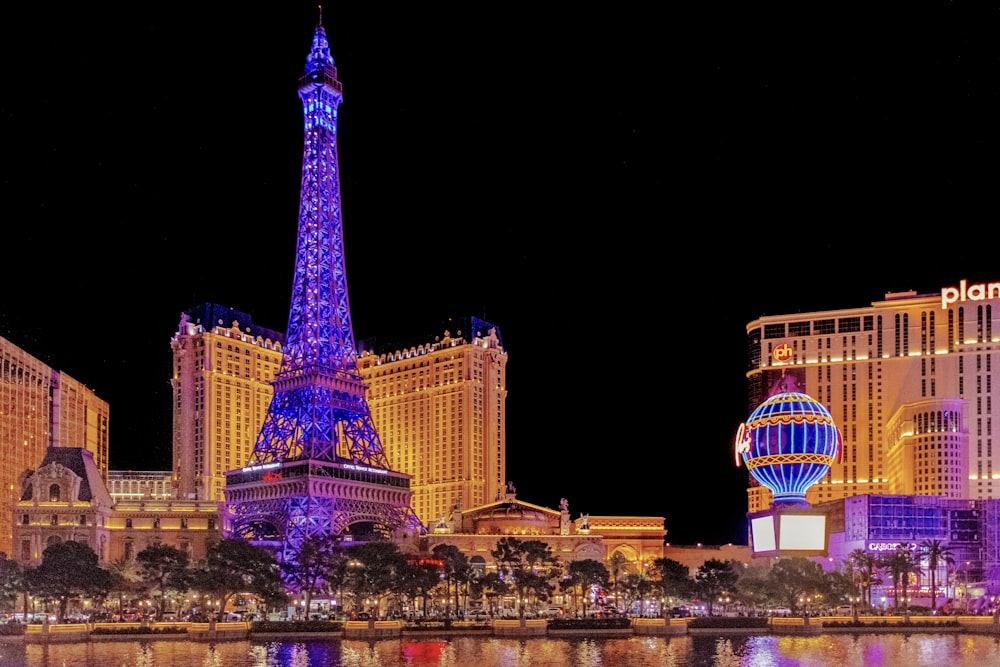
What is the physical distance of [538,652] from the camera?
79.4 m

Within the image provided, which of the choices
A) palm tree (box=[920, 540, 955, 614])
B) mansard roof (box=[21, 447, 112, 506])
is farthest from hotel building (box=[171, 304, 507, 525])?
palm tree (box=[920, 540, 955, 614])

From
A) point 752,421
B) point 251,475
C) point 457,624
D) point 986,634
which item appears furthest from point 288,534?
point 986,634

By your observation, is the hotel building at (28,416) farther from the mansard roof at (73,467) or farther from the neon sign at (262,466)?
the neon sign at (262,466)

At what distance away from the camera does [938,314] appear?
196 meters

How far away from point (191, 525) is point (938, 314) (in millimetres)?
121653

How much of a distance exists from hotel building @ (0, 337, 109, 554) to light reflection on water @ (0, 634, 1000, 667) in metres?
62.6

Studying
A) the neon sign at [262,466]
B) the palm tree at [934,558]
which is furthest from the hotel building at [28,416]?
the palm tree at [934,558]

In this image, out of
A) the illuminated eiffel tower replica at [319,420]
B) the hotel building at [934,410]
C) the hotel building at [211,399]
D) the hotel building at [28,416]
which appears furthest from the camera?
the hotel building at [934,410]

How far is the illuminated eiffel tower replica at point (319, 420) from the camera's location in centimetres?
13188

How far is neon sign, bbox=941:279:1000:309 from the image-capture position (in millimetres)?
191250

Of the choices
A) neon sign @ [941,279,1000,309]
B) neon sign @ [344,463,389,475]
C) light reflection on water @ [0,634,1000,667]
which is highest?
neon sign @ [941,279,1000,309]

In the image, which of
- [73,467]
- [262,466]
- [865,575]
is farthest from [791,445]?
[73,467]

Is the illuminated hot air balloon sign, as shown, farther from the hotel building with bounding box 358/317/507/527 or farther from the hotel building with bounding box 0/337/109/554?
the hotel building with bounding box 0/337/109/554

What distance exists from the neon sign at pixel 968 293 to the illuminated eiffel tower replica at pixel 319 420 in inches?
3869
